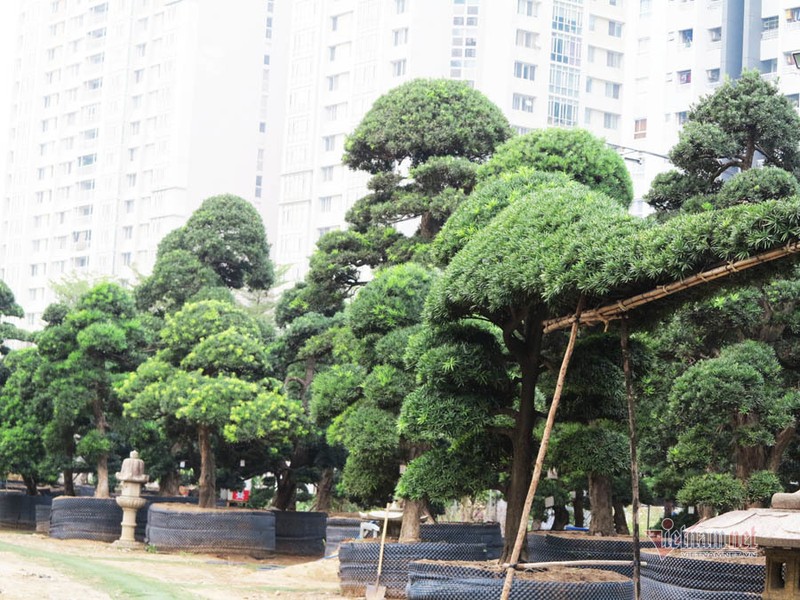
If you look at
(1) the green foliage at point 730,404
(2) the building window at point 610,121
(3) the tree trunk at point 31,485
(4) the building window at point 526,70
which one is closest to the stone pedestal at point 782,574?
(1) the green foliage at point 730,404

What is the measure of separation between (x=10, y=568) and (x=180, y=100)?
163 feet

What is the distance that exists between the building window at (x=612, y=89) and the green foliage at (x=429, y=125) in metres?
38.4

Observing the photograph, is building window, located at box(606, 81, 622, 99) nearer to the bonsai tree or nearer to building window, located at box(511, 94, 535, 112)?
building window, located at box(511, 94, 535, 112)

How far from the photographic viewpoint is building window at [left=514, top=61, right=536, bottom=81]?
188 feet

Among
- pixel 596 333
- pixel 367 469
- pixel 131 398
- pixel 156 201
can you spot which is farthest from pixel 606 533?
pixel 156 201

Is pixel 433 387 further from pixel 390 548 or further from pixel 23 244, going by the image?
pixel 23 244

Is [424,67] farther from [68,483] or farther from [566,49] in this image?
[68,483]

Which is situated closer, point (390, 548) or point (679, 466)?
point (390, 548)

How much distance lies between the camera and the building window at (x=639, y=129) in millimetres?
53500

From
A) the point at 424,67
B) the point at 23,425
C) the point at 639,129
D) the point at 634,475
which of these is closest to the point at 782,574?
the point at 634,475

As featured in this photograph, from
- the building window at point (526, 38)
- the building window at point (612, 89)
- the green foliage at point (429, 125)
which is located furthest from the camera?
the building window at point (612, 89)

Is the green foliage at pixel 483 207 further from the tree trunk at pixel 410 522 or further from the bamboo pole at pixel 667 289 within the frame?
the tree trunk at pixel 410 522

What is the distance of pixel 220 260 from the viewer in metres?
30.0

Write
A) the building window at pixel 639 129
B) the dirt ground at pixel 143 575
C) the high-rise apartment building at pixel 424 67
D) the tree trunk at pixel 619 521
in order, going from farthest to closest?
the high-rise apartment building at pixel 424 67, the building window at pixel 639 129, the tree trunk at pixel 619 521, the dirt ground at pixel 143 575
